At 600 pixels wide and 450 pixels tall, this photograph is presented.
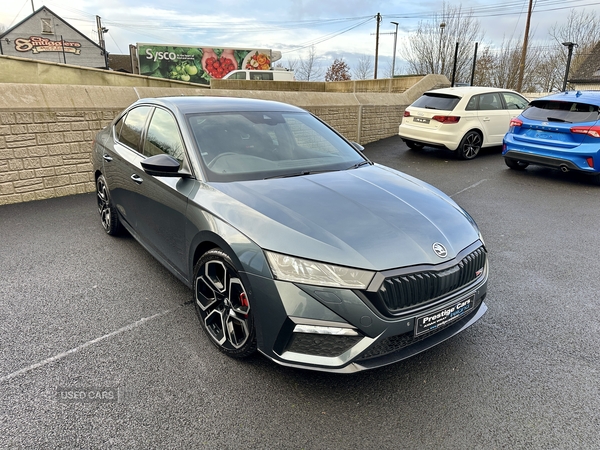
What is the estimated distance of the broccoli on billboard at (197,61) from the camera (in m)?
30.3

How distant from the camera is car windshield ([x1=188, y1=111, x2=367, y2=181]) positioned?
10.5ft

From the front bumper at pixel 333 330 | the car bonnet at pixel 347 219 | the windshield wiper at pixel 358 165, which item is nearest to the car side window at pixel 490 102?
the windshield wiper at pixel 358 165

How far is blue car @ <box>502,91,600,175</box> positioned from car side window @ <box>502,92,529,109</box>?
2703 millimetres

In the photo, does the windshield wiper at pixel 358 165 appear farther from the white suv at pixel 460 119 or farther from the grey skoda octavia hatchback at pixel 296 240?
the white suv at pixel 460 119

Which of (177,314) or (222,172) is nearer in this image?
(222,172)

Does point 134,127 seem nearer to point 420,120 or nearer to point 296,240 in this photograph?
point 296,240

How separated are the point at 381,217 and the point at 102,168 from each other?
3.60m

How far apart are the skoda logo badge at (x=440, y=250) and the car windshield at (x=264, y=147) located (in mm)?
1241

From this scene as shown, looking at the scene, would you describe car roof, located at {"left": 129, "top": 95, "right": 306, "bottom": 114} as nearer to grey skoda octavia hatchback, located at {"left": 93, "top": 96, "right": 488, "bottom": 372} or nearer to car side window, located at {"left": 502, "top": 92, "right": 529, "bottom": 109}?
grey skoda octavia hatchback, located at {"left": 93, "top": 96, "right": 488, "bottom": 372}

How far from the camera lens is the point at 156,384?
2.56 metres

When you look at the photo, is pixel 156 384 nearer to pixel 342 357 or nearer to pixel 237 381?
pixel 237 381

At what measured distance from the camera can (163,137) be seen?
142 inches

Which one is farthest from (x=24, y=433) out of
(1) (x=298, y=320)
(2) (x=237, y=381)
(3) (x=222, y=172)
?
(3) (x=222, y=172)

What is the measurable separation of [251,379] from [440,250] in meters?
1.40
